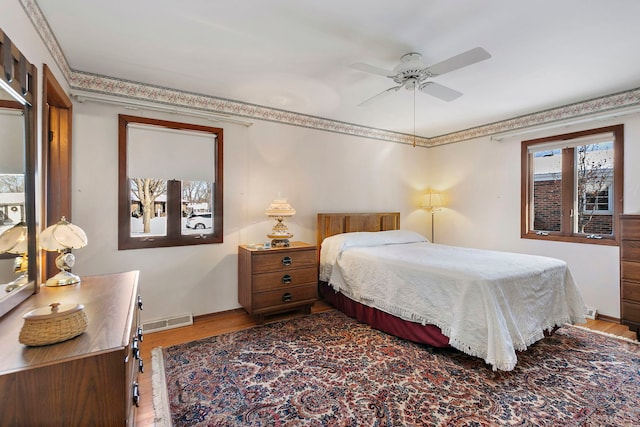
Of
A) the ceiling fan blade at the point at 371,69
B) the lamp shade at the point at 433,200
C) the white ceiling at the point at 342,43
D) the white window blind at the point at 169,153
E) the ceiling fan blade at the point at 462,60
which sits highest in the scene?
the white ceiling at the point at 342,43

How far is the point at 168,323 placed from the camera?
10.3ft

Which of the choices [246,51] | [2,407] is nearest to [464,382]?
[2,407]

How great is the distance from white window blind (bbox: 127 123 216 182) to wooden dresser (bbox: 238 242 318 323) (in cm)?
100

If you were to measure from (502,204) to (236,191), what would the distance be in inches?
142

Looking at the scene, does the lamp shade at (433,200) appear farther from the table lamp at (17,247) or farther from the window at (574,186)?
the table lamp at (17,247)

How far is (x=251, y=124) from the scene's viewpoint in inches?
142

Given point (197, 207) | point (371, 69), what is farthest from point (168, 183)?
point (371, 69)

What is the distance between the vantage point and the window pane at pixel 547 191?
3816 millimetres

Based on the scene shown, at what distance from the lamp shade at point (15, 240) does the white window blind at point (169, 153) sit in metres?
1.64

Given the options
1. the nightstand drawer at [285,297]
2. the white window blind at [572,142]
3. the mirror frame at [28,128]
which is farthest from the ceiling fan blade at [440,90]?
the mirror frame at [28,128]

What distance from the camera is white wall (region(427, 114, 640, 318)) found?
Result: 130 inches

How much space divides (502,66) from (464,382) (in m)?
2.55

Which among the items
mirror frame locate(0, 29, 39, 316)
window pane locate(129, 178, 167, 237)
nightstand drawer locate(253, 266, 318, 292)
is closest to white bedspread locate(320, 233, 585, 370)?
nightstand drawer locate(253, 266, 318, 292)

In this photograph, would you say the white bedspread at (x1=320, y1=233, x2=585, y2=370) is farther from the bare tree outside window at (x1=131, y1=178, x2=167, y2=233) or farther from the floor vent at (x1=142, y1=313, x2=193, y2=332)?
the bare tree outside window at (x1=131, y1=178, x2=167, y2=233)
